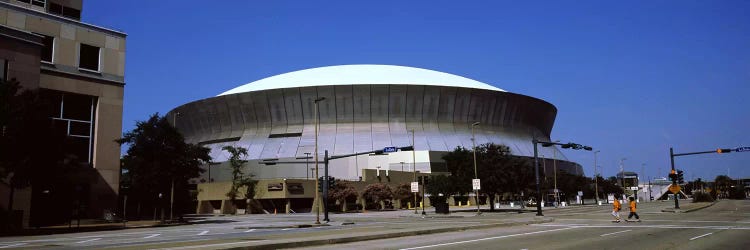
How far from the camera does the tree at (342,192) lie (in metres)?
75.7

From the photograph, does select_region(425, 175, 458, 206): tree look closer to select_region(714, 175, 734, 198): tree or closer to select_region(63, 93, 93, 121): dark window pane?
select_region(63, 93, 93, 121): dark window pane

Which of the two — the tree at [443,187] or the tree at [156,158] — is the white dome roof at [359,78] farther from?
the tree at [156,158]

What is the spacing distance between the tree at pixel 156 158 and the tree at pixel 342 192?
29.2m

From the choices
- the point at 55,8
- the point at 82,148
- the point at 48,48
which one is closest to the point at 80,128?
the point at 82,148

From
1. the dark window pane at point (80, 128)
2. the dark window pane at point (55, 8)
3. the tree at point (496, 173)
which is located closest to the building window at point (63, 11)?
the dark window pane at point (55, 8)

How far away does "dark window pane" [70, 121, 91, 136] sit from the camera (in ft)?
151

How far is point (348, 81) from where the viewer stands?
10719cm

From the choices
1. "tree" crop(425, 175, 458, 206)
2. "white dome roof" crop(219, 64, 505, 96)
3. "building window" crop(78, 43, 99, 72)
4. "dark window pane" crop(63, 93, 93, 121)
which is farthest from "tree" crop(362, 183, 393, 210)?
"building window" crop(78, 43, 99, 72)

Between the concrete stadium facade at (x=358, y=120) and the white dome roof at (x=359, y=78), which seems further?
the white dome roof at (x=359, y=78)

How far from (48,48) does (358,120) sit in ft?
207

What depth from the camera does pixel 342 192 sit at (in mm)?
76000

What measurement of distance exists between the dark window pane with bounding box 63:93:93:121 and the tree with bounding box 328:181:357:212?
3380 cm

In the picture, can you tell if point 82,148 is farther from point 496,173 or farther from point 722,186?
point 722,186

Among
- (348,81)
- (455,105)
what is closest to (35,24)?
(348,81)
